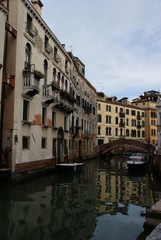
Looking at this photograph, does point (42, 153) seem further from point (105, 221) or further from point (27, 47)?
point (105, 221)

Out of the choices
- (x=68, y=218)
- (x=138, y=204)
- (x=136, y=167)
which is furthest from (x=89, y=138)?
(x=68, y=218)

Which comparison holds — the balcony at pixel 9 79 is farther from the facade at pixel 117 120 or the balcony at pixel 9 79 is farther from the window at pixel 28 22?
the facade at pixel 117 120

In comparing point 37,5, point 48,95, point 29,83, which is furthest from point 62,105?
point 37,5

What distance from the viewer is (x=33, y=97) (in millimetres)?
12289

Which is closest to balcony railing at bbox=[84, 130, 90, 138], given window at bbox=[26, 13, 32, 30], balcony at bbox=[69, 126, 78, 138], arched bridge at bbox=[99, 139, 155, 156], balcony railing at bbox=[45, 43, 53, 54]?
balcony at bbox=[69, 126, 78, 138]

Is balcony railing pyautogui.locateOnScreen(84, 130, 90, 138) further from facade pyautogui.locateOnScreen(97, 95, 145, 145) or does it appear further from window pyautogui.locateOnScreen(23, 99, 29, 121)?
window pyautogui.locateOnScreen(23, 99, 29, 121)

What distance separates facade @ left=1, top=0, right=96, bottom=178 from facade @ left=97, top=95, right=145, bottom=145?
17.3 metres

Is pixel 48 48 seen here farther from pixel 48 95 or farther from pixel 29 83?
pixel 29 83

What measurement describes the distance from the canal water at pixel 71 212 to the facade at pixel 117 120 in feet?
81.6

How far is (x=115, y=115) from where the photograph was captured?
1485 inches

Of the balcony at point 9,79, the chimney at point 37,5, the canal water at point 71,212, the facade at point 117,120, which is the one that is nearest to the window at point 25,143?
the canal water at point 71,212

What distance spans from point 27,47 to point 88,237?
10.3 m

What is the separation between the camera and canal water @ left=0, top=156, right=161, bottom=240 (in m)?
5.21

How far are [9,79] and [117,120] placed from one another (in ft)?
97.1
